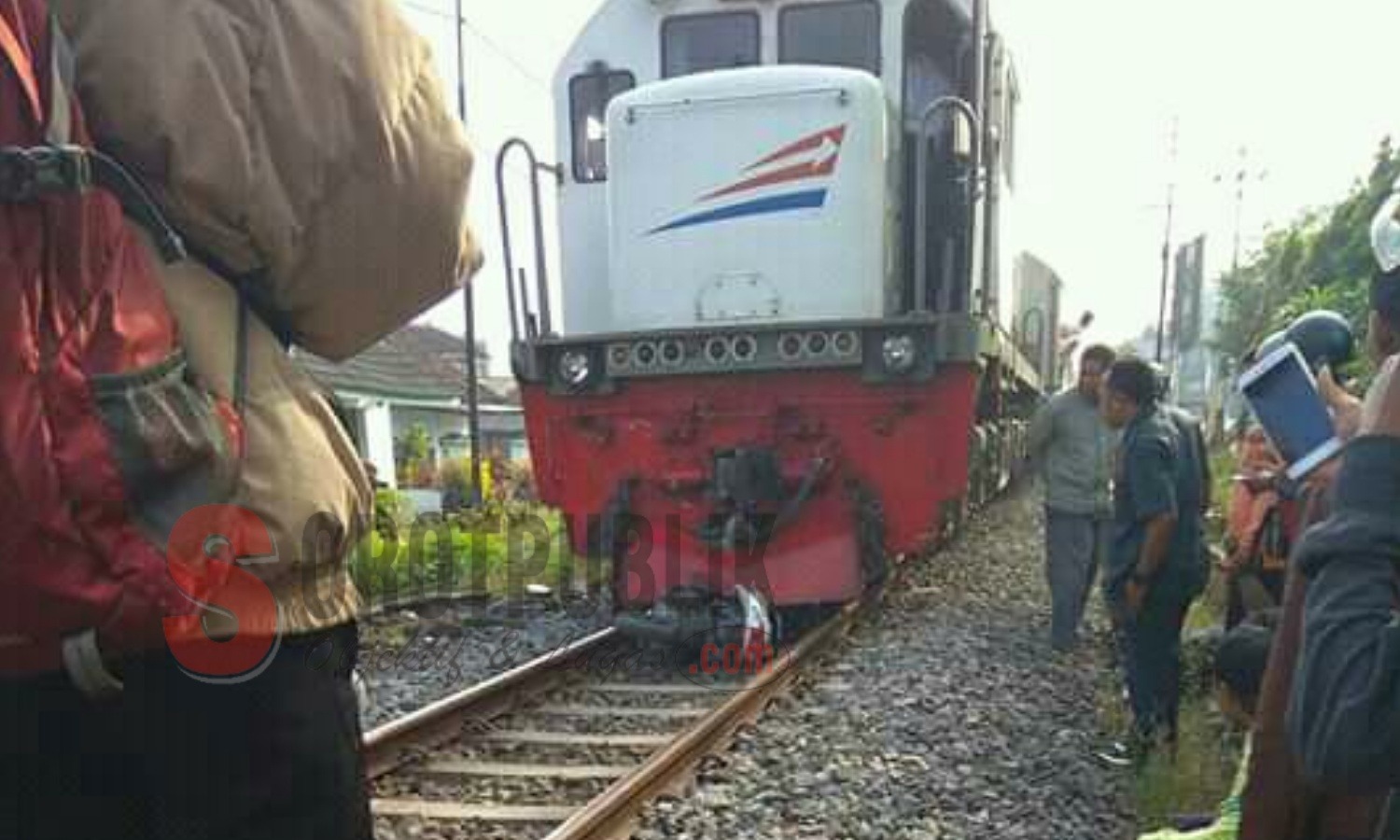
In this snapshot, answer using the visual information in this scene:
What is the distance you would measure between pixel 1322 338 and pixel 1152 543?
1.23m

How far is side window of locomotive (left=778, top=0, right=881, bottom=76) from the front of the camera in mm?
6777

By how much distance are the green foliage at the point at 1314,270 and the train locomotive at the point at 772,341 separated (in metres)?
2.56

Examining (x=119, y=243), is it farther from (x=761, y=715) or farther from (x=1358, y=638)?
(x=761, y=715)

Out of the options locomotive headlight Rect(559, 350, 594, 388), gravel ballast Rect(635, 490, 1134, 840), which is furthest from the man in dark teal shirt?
locomotive headlight Rect(559, 350, 594, 388)

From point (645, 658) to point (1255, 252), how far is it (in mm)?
29705

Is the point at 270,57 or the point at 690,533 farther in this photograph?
the point at 690,533

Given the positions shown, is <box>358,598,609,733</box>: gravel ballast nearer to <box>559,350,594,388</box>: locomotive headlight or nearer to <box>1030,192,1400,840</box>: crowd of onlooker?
<box>559,350,594,388</box>: locomotive headlight

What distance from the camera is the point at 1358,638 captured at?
4.14 feet

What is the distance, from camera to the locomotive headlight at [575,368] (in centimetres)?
638

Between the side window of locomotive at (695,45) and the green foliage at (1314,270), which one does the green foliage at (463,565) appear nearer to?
the side window of locomotive at (695,45)

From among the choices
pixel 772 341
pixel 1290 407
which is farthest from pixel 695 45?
pixel 1290 407

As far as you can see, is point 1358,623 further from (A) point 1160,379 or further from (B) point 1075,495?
(B) point 1075,495

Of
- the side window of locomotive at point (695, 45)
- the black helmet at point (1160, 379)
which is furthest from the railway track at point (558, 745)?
the side window of locomotive at point (695, 45)

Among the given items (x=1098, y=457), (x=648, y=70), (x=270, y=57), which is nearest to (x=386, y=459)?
(x=648, y=70)
